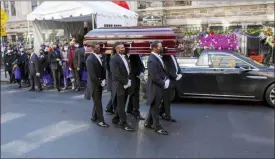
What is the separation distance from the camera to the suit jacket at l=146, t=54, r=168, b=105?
5.87 m

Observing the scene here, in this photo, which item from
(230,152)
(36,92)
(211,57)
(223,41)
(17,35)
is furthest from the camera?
(17,35)

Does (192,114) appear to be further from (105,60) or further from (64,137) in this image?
(64,137)

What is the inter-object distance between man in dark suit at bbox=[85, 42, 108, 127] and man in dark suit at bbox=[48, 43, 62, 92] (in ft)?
16.3

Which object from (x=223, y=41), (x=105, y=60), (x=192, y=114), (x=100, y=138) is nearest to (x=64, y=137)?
(x=100, y=138)

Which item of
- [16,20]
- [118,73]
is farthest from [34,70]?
[16,20]

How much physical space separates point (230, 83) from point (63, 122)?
438cm

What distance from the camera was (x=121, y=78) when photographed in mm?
6145

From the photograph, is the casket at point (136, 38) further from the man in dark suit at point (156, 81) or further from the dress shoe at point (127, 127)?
the dress shoe at point (127, 127)

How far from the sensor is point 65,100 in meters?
9.62

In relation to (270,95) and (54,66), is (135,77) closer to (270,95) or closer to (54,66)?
(270,95)

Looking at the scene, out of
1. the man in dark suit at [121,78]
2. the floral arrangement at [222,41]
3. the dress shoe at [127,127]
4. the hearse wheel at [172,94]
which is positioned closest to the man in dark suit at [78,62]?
the hearse wheel at [172,94]

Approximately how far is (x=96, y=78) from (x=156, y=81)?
1.36m

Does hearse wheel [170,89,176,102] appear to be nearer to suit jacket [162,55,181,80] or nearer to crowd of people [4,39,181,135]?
crowd of people [4,39,181,135]

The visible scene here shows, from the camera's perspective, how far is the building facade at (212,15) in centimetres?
1597
